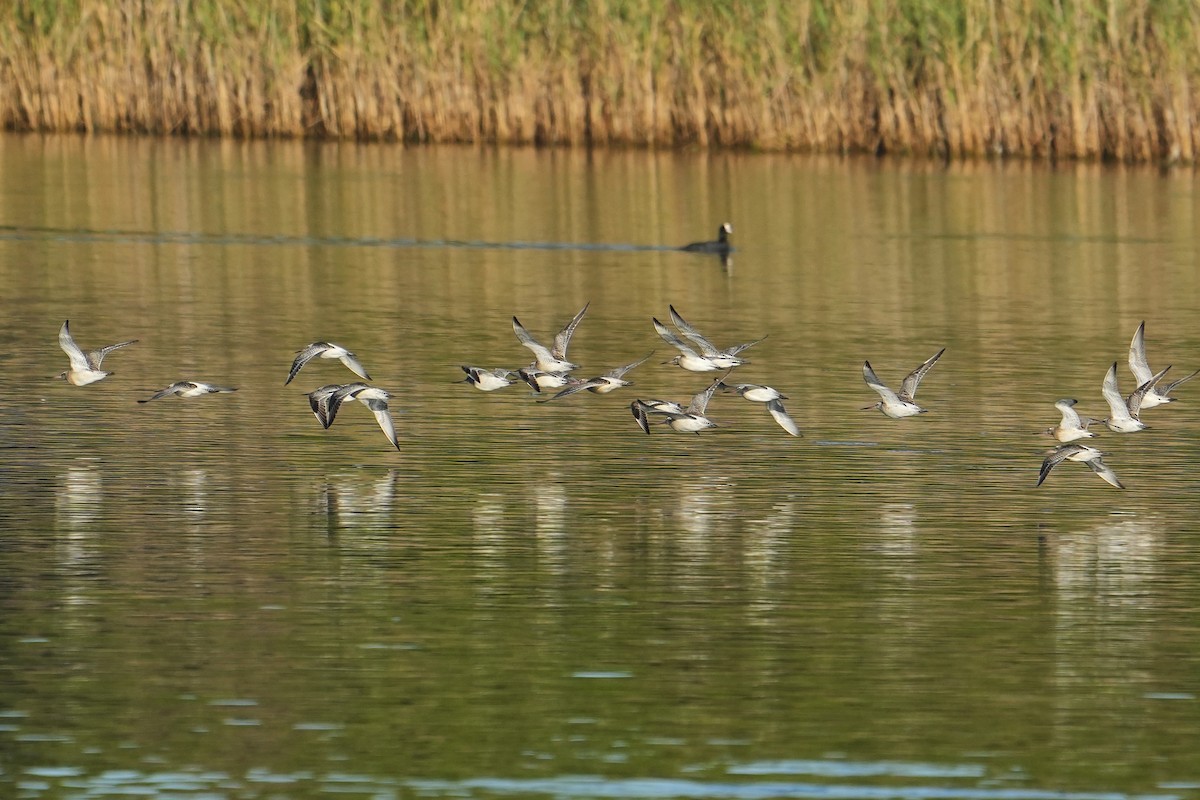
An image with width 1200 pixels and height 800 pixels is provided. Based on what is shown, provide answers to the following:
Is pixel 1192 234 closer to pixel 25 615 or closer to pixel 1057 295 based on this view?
pixel 1057 295

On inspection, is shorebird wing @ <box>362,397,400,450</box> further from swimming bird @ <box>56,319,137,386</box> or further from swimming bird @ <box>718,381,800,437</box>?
swimming bird @ <box>718,381,800,437</box>

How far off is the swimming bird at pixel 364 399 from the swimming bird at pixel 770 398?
2.42m

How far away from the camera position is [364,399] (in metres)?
16.6

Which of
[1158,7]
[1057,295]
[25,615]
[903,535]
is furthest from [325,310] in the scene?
[1158,7]

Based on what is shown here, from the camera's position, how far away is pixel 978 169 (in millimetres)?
45406

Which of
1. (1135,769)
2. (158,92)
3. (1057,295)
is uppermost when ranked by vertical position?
(158,92)

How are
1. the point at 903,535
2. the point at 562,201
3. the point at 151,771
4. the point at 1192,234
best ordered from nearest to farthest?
1. the point at 151,771
2. the point at 903,535
3. the point at 1192,234
4. the point at 562,201

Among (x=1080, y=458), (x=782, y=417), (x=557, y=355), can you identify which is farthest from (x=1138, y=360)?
(x=557, y=355)

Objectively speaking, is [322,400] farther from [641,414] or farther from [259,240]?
[259,240]

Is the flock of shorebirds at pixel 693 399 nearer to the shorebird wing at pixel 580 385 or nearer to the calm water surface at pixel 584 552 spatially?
the shorebird wing at pixel 580 385

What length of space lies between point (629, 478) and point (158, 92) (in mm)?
32674

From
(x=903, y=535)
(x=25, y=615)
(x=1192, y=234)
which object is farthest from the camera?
(x=1192, y=234)

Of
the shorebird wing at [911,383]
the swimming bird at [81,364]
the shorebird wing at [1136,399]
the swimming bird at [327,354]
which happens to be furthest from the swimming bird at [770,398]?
the swimming bird at [81,364]

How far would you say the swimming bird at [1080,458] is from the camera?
602 inches
